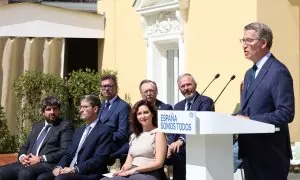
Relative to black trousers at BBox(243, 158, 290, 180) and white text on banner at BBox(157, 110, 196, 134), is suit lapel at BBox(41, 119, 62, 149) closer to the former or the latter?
white text on banner at BBox(157, 110, 196, 134)

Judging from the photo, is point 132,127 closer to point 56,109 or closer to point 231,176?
point 56,109

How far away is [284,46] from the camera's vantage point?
872 centimetres

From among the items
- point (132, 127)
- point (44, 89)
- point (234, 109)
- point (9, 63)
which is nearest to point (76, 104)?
point (44, 89)

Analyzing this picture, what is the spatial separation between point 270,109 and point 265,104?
0.05 m

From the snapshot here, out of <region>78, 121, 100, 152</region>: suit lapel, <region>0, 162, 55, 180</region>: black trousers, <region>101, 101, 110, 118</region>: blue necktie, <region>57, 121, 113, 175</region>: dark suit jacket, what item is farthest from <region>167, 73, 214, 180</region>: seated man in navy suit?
A: <region>0, 162, 55, 180</region>: black trousers

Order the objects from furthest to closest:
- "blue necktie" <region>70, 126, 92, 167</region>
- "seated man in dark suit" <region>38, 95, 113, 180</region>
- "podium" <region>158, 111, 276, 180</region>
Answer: "blue necktie" <region>70, 126, 92, 167</region>
"seated man in dark suit" <region>38, 95, 113, 180</region>
"podium" <region>158, 111, 276, 180</region>

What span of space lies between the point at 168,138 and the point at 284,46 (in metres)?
2.58

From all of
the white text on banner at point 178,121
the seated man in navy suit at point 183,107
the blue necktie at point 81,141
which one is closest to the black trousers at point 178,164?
the seated man in navy suit at point 183,107

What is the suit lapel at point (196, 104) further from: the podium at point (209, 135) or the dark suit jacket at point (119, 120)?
the podium at point (209, 135)

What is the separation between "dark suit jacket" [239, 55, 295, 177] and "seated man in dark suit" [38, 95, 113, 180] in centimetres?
245

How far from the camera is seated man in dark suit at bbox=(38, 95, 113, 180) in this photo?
22.3 feet

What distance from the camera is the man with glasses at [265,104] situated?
14.8ft

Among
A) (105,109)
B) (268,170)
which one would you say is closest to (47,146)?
(105,109)

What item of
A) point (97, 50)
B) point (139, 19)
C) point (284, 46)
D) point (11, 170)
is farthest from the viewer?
point (97, 50)
